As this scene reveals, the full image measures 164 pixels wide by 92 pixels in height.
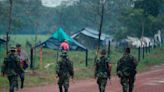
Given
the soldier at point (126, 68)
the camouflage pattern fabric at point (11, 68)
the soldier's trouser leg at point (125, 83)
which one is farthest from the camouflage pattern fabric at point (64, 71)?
the soldier's trouser leg at point (125, 83)

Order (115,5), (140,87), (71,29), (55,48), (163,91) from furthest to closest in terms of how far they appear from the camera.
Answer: (71,29)
(115,5)
(55,48)
(140,87)
(163,91)

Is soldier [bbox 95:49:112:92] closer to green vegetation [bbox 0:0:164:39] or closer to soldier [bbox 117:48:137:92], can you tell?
soldier [bbox 117:48:137:92]

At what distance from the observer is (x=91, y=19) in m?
86.9

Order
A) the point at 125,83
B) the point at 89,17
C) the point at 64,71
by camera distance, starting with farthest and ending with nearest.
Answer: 1. the point at 89,17
2. the point at 125,83
3. the point at 64,71

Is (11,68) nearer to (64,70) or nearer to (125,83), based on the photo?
(64,70)

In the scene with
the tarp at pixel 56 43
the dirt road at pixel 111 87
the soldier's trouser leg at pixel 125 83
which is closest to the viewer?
the soldier's trouser leg at pixel 125 83

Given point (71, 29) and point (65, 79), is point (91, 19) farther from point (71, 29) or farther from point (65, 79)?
point (65, 79)

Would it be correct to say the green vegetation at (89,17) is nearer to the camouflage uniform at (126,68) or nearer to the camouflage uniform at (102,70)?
the camouflage uniform at (126,68)

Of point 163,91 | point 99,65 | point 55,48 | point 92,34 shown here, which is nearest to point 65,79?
point 99,65

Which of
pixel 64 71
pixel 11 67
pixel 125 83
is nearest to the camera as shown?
pixel 64 71

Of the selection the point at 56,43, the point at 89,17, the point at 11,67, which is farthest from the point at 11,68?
the point at 89,17

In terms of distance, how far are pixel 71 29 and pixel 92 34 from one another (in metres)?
36.7

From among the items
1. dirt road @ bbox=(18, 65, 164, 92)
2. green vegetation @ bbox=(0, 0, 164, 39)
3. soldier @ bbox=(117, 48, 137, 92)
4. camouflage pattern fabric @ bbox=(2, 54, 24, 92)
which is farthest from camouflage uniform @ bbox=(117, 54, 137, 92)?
green vegetation @ bbox=(0, 0, 164, 39)

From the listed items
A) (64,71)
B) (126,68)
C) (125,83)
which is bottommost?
(125,83)
